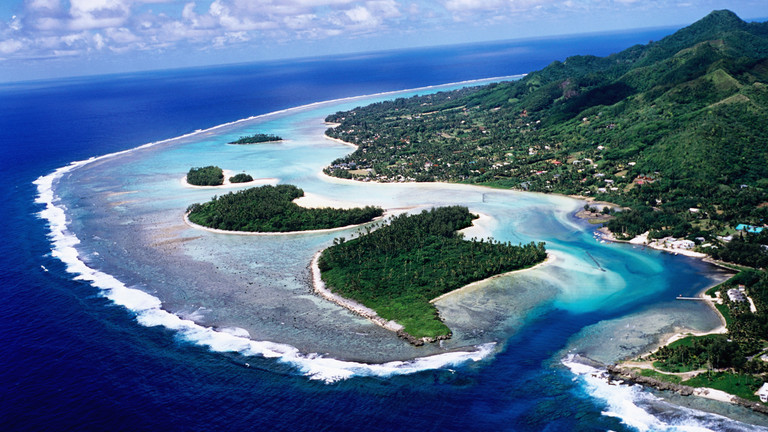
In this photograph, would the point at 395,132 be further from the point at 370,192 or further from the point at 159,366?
the point at 159,366

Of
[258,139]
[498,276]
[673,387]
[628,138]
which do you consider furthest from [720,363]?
[258,139]

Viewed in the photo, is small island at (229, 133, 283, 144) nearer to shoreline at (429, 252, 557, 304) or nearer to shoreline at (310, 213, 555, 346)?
shoreline at (310, 213, 555, 346)

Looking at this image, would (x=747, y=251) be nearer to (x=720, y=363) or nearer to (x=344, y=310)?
(x=720, y=363)

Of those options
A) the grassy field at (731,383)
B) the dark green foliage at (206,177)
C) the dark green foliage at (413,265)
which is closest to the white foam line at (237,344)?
the dark green foliage at (413,265)

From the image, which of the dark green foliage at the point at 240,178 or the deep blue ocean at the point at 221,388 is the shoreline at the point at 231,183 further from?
the deep blue ocean at the point at 221,388

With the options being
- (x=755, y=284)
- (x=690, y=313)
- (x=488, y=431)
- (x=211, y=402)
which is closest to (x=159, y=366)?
(x=211, y=402)
